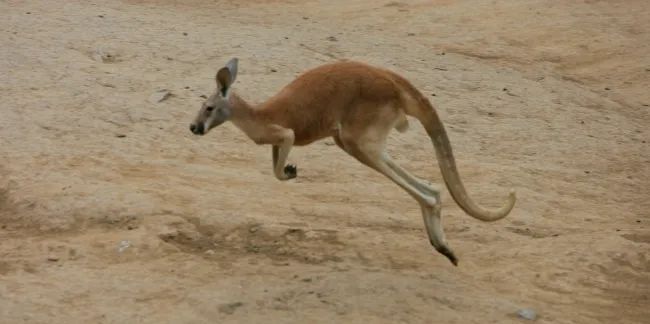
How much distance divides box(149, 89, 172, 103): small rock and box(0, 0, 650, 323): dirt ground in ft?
0.22

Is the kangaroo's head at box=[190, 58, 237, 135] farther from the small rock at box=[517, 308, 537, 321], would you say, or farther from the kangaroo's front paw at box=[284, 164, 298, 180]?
the small rock at box=[517, 308, 537, 321]

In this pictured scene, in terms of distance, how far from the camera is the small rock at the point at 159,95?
7.93 metres

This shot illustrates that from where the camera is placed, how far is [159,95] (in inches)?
316

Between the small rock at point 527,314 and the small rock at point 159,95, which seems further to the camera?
the small rock at point 159,95

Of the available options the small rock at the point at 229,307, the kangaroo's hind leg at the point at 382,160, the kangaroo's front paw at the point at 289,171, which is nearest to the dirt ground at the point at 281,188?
the small rock at the point at 229,307

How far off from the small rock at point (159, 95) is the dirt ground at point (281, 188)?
7 cm

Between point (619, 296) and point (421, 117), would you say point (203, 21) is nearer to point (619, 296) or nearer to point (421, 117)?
point (421, 117)

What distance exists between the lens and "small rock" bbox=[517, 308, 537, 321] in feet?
16.5

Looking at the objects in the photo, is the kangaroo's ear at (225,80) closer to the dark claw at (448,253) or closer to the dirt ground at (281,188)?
the dirt ground at (281,188)

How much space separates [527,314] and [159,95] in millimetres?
3996

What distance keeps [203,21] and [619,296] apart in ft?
20.7

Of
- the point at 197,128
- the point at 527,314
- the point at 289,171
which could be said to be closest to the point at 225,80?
the point at 197,128

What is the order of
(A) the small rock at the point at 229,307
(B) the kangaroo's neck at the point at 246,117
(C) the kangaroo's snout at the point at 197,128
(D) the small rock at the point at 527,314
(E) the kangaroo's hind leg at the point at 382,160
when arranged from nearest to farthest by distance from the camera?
(A) the small rock at the point at 229,307 < (D) the small rock at the point at 527,314 < (C) the kangaroo's snout at the point at 197,128 < (B) the kangaroo's neck at the point at 246,117 < (E) the kangaroo's hind leg at the point at 382,160

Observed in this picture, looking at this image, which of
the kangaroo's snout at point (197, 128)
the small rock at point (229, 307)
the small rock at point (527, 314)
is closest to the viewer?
the small rock at point (229, 307)
